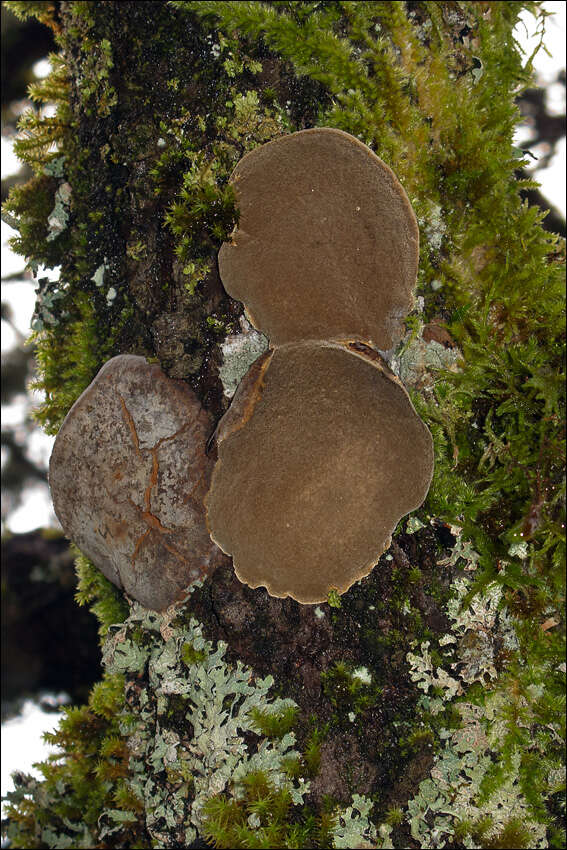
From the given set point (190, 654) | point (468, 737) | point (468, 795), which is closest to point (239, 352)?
point (190, 654)

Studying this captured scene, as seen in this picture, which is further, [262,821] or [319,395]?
[262,821]

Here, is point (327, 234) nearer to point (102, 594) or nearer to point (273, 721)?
point (273, 721)

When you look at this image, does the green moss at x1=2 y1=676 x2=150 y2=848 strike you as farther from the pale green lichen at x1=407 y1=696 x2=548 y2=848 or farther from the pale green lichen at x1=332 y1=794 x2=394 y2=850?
the pale green lichen at x1=407 y1=696 x2=548 y2=848

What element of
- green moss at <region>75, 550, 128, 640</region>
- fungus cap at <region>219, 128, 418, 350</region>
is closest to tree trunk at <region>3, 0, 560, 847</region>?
fungus cap at <region>219, 128, 418, 350</region>

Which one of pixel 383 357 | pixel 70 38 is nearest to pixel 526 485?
pixel 383 357

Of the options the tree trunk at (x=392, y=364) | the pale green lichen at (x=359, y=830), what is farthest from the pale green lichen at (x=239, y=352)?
the pale green lichen at (x=359, y=830)

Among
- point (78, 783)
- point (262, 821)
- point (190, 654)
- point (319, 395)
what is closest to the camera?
point (319, 395)
